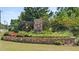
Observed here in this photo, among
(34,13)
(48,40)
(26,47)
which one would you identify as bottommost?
(26,47)

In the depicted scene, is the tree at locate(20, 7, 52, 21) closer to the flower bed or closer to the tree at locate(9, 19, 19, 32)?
the tree at locate(9, 19, 19, 32)

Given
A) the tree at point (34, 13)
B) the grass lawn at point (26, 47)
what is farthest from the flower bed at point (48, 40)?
the tree at point (34, 13)

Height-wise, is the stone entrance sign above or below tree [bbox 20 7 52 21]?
below

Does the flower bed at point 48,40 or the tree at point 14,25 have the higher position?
the tree at point 14,25

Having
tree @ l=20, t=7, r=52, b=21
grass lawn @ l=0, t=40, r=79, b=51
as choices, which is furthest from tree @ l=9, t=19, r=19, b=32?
grass lawn @ l=0, t=40, r=79, b=51

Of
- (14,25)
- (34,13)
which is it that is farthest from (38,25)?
(14,25)

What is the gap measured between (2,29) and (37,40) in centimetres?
58

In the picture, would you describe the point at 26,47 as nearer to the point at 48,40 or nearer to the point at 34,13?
the point at 48,40

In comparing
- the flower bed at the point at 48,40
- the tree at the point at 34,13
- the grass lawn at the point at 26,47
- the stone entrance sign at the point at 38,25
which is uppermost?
the tree at the point at 34,13

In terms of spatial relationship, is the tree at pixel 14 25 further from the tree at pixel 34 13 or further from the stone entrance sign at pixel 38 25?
the stone entrance sign at pixel 38 25
